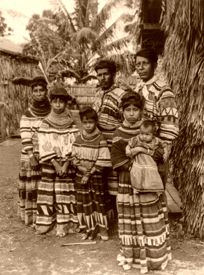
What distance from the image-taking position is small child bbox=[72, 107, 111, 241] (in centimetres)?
419

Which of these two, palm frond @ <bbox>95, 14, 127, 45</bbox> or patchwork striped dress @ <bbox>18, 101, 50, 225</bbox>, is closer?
patchwork striped dress @ <bbox>18, 101, 50, 225</bbox>

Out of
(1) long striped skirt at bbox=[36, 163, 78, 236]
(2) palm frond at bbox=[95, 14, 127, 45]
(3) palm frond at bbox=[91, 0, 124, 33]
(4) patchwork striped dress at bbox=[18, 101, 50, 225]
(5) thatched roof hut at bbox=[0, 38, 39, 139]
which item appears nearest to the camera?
(1) long striped skirt at bbox=[36, 163, 78, 236]

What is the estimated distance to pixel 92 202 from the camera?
4.43 meters

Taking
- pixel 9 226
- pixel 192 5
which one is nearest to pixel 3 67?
pixel 9 226

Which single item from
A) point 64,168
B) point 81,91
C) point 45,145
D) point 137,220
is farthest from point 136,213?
point 81,91

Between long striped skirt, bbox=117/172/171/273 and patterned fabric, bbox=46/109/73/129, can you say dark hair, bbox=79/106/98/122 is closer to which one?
patterned fabric, bbox=46/109/73/129

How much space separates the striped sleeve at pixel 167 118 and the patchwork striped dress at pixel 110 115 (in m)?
0.65

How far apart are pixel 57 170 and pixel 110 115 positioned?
0.82 metres

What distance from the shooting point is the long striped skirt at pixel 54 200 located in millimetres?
4520

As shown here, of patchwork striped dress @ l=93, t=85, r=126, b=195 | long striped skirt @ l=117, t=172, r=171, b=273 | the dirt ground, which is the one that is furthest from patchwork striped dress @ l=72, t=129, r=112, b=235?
long striped skirt @ l=117, t=172, r=171, b=273

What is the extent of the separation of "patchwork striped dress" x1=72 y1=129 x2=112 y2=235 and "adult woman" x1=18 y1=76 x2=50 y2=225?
583mm

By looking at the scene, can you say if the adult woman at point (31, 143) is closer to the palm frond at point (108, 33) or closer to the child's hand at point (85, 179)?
the child's hand at point (85, 179)

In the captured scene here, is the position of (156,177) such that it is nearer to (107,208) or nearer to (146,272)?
(146,272)

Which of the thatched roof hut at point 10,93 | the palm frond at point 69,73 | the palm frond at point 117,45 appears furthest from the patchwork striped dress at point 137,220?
the palm frond at point 117,45
